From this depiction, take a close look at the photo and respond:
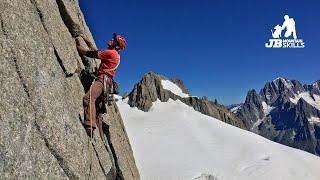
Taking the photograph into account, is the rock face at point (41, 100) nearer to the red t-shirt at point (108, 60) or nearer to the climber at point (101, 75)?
the climber at point (101, 75)

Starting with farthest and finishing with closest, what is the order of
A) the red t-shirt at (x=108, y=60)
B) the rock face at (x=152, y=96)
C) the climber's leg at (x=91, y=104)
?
the rock face at (x=152, y=96), the red t-shirt at (x=108, y=60), the climber's leg at (x=91, y=104)

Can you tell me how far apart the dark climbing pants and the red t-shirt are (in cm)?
43

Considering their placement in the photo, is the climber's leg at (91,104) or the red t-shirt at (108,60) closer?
the climber's leg at (91,104)

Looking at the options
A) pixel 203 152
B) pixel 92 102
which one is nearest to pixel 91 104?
pixel 92 102

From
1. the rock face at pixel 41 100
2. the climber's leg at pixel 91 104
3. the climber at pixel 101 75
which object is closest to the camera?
the rock face at pixel 41 100

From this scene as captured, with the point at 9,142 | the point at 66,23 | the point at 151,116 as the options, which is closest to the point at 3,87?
the point at 9,142

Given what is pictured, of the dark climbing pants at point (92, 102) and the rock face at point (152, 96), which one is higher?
the rock face at point (152, 96)

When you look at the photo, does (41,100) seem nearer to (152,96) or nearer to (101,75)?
(101,75)

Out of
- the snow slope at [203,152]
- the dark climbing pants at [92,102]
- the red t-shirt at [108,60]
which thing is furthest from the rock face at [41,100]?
the snow slope at [203,152]

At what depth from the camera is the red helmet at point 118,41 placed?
1631 cm

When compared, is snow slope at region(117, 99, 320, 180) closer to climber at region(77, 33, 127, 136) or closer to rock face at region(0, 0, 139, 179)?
climber at region(77, 33, 127, 136)

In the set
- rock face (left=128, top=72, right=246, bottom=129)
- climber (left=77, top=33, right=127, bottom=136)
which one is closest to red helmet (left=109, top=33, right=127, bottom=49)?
climber (left=77, top=33, right=127, bottom=136)

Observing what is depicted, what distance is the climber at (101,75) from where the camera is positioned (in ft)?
49.4

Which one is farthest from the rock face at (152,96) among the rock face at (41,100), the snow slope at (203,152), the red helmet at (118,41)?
the rock face at (41,100)
